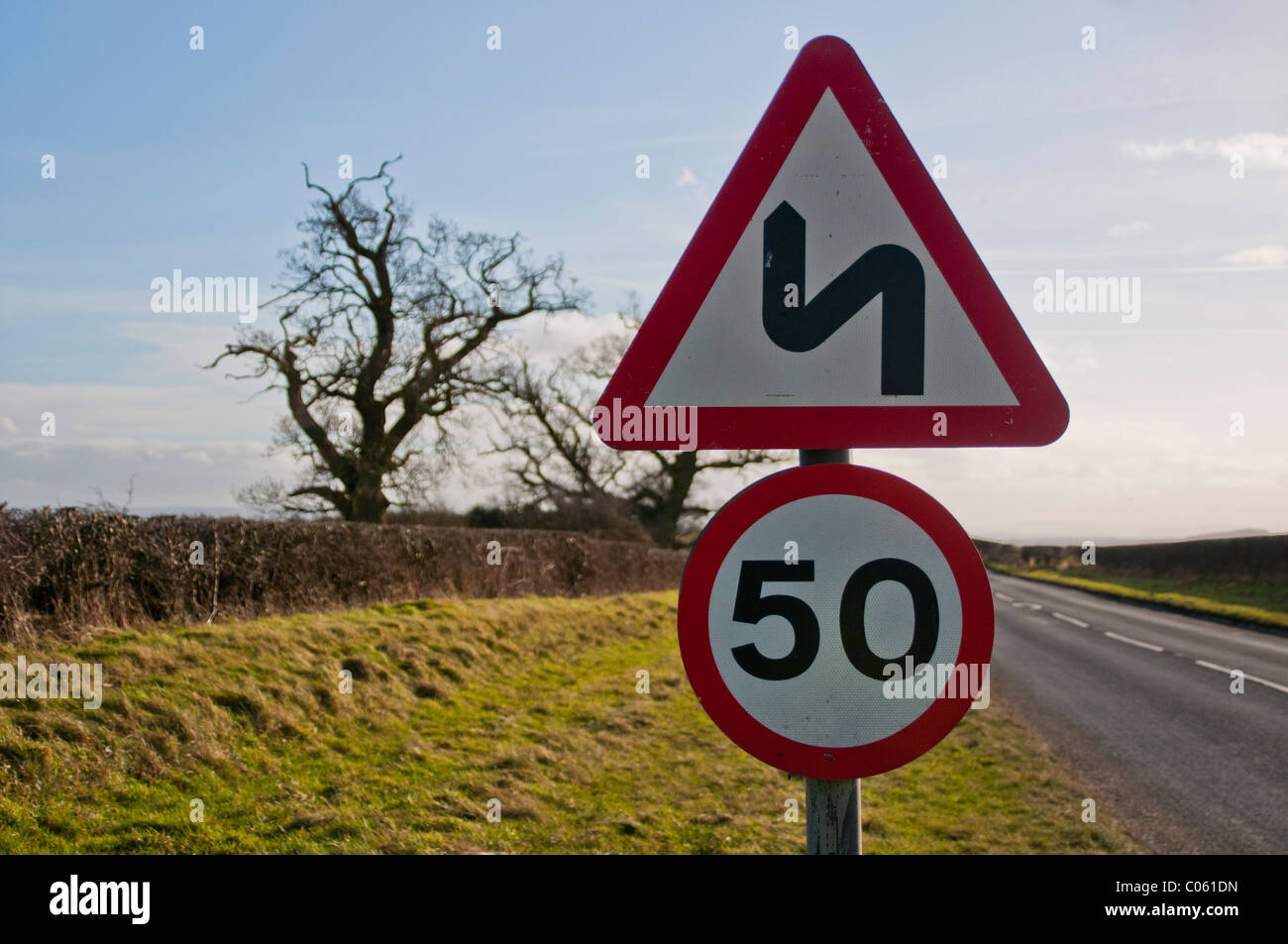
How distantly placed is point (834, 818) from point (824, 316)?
1.02 metres

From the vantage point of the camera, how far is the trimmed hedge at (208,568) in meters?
7.48

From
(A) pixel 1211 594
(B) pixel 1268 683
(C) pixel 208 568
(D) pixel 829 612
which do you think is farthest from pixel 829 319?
(A) pixel 1211 594

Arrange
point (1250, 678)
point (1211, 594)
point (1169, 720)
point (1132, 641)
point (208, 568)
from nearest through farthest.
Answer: point (1169, 720) < point (208, 568) < point (1250, 678) < point (1132, 641) < point (1211, 594)

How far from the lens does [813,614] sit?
1765 mm

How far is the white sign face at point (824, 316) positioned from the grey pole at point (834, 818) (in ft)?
2.52

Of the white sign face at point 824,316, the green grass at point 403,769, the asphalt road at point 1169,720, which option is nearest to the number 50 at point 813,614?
the white sign face at point 824,316

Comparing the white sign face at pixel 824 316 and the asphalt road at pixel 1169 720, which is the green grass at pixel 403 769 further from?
the white sign face at pixel 824 316

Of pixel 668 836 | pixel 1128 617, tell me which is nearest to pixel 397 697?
pixel 668 836

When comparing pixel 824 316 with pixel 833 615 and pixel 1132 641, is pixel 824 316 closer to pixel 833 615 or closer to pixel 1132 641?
pixel 833 615

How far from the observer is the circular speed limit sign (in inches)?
67.9

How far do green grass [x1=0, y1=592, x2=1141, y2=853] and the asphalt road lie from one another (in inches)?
18.0

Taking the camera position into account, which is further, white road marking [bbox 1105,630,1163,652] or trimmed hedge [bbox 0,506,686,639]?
white road marking [bbox 1105,630,1163,652]

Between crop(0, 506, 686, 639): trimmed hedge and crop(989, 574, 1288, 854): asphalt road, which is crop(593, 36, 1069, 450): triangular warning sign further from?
crop(0, 506, 686, 639): trimmed hedge

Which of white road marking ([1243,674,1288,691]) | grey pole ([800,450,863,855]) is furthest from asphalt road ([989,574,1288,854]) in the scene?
grey pole ([800,450,863,855])
